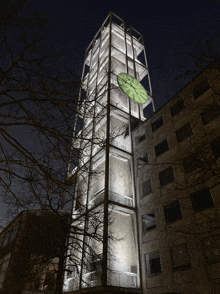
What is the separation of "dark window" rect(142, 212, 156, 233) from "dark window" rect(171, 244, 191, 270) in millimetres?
2780

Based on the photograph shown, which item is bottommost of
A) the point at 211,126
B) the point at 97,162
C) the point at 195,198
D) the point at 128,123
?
the point at 195,198

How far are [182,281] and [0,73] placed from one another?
570 inches

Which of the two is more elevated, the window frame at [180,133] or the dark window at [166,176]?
the window frame at [180,133]

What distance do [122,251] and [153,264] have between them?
332 cm

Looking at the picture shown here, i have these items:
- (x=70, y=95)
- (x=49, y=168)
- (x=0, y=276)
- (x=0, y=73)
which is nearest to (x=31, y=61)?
(x=0, y=73)

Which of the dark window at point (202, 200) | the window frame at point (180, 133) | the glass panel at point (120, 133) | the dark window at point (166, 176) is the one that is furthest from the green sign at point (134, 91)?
the dark window at point (202, 200)

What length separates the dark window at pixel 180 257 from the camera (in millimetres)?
12914

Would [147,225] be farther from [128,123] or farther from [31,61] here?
[31,61]

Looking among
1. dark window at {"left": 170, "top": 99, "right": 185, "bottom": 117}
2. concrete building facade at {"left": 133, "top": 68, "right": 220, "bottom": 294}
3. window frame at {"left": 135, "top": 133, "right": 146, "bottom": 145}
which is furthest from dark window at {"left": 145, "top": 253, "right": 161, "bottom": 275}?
dark window at {"left": 170, "top": 99, "right": 185, "bottom": 117}

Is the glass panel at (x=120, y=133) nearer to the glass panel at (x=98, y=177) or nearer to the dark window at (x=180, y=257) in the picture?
the glass panel at (x=98, y=177)

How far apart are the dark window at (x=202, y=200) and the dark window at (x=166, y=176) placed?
2.57m

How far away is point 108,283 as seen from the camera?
46.7 feet

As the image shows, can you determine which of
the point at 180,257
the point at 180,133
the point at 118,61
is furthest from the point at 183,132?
the point at 118,61

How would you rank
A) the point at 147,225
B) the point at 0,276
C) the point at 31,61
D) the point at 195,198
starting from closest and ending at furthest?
1. the point at 31,61
2. the point at 195,198
3. the point at 147,225
4. the point at 0,276
